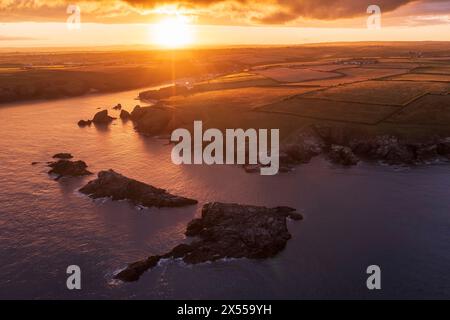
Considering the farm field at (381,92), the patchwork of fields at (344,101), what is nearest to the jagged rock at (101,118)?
the patchwork of fields at (344,101)

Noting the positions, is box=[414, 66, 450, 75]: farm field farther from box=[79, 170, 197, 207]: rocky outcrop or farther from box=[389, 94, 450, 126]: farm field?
box=[79, 170, 197, 207]: rocky outcrop

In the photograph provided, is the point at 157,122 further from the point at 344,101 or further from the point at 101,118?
the point at 344,101

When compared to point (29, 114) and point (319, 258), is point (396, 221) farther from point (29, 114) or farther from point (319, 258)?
point (29, 114)

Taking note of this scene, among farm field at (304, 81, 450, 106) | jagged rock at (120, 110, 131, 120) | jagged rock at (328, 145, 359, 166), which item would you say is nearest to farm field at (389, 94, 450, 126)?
farm field at (304, 81, 450, 106)

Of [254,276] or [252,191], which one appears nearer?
[254,276]

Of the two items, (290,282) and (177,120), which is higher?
Answer: (177,120)

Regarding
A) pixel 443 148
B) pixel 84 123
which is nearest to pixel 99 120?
pixel 84 123
